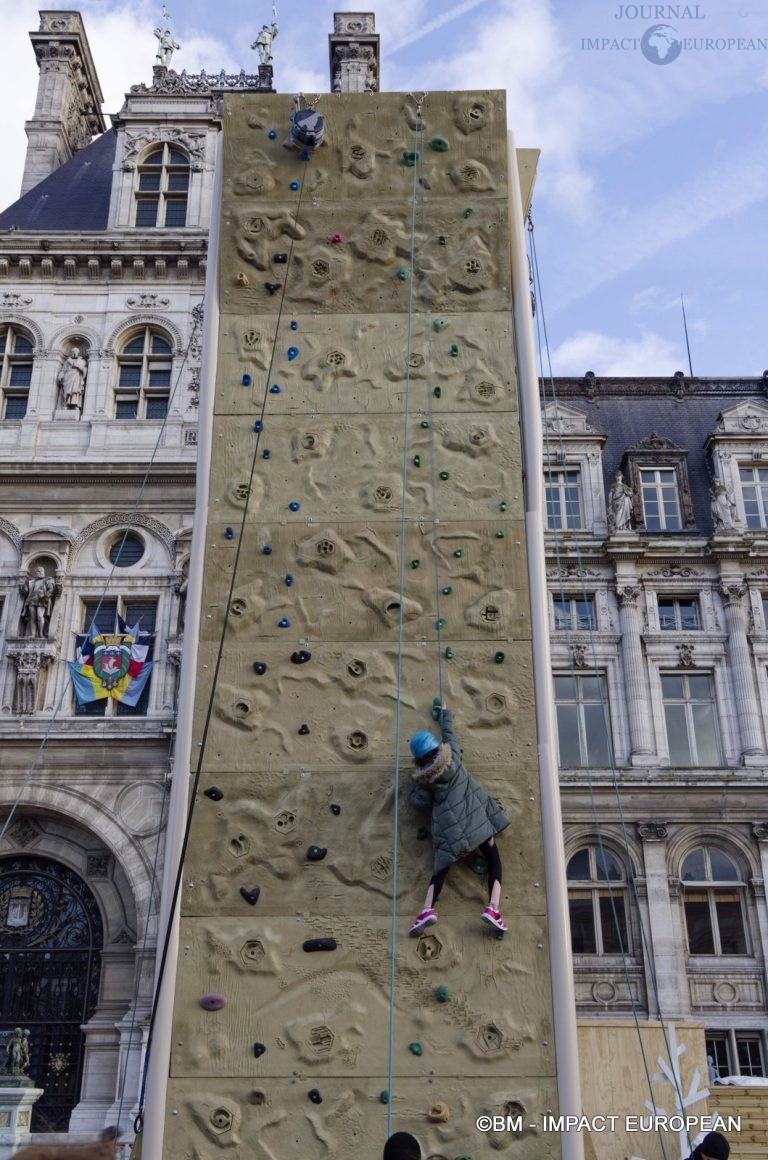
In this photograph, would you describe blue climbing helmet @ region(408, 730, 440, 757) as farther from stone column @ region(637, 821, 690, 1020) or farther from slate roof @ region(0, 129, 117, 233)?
slate roof @ region(0, 129, 117, 233)

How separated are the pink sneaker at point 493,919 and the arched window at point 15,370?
17693mm

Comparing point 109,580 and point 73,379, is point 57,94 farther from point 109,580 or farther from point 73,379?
point 109,580

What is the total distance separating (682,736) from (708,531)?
4.51 meters

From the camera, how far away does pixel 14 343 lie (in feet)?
76.6

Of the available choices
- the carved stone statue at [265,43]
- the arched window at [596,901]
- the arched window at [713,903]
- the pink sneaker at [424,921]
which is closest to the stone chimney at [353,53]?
the carved stone statue at [265,43]

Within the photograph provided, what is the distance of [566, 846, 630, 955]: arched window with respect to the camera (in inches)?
806

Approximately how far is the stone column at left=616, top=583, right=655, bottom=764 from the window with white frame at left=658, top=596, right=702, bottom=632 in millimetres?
555

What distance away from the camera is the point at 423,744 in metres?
7.68

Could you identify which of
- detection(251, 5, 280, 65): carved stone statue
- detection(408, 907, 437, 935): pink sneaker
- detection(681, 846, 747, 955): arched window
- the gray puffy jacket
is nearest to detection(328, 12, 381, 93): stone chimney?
detection(251, 5, 280, 65): carved stone statue

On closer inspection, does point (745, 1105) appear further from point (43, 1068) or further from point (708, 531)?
point (708, 531)

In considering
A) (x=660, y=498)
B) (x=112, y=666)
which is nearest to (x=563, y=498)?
(x=660, y=498)

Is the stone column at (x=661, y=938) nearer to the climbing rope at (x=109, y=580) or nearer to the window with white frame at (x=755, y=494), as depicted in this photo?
the window with white frame at (x=755, y=494)

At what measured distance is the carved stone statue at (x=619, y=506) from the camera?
76.9 feet

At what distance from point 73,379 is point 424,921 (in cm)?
1734
